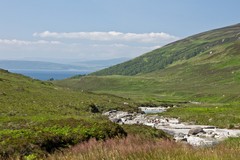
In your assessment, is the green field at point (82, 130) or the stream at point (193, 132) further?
the stream at point (193, 132)

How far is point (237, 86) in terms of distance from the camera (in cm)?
13325

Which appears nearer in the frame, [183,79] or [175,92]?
[175,92]

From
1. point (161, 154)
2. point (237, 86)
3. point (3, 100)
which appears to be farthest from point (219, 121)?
point (237, 86)

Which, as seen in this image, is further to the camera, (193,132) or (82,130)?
(193,132)

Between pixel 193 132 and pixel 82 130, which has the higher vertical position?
pixel 82 130

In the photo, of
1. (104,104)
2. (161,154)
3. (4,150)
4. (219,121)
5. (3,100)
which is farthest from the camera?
(104,104)

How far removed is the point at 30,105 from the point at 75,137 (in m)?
30.9

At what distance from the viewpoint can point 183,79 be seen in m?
189

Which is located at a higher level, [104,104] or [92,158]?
[92,158]

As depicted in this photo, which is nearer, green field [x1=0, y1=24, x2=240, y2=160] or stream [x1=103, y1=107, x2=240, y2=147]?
green field [x1=0, y1=24, x2=240, y2=160]

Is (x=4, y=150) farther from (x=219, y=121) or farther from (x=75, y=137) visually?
(x=219, y=121)

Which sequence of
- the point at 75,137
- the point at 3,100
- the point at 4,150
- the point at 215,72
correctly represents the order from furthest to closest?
the point at 215,72, the point at 3,100, the point at 75,137, the point at 4,150

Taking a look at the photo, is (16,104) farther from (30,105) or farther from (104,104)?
(104,104)

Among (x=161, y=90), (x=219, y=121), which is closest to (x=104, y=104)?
(x=219, y=121)
